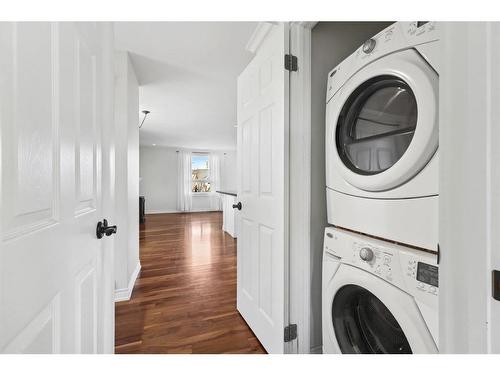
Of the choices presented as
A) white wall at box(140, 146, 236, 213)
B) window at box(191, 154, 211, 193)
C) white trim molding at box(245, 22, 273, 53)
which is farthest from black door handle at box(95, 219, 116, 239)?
window at box(191, 154, 211, 193)

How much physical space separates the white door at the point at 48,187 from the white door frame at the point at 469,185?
827 millimetres

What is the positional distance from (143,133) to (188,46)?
4.01m

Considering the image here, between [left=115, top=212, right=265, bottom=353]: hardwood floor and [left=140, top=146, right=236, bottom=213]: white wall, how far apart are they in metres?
4.43

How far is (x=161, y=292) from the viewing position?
2.21m

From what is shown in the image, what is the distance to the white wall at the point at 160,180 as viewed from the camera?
7562 mm

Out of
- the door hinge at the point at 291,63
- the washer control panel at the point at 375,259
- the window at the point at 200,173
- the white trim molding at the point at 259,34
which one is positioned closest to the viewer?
the washer control panel at the point at 375,259

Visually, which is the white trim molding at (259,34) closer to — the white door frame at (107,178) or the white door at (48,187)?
the white door frame at (107,178)

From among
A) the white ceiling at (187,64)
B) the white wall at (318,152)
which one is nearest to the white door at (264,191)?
the white wall at (318,152)

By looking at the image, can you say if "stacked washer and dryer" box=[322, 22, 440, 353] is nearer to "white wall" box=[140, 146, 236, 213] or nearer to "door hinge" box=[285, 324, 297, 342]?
"door hinge" box=[285, 324, 297, 342]

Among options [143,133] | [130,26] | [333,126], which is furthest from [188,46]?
[143,133]

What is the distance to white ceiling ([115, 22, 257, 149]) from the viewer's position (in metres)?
1.72

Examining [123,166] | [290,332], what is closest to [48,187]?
[290,332]

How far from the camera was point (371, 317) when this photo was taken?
3.31 feet

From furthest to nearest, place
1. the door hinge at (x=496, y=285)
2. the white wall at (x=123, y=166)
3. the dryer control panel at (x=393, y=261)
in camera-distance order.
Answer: the white wall at (x=123, y=166) → the dryer control panel at (x=393, y=261) → the door hinge at (x=496, y=285)
